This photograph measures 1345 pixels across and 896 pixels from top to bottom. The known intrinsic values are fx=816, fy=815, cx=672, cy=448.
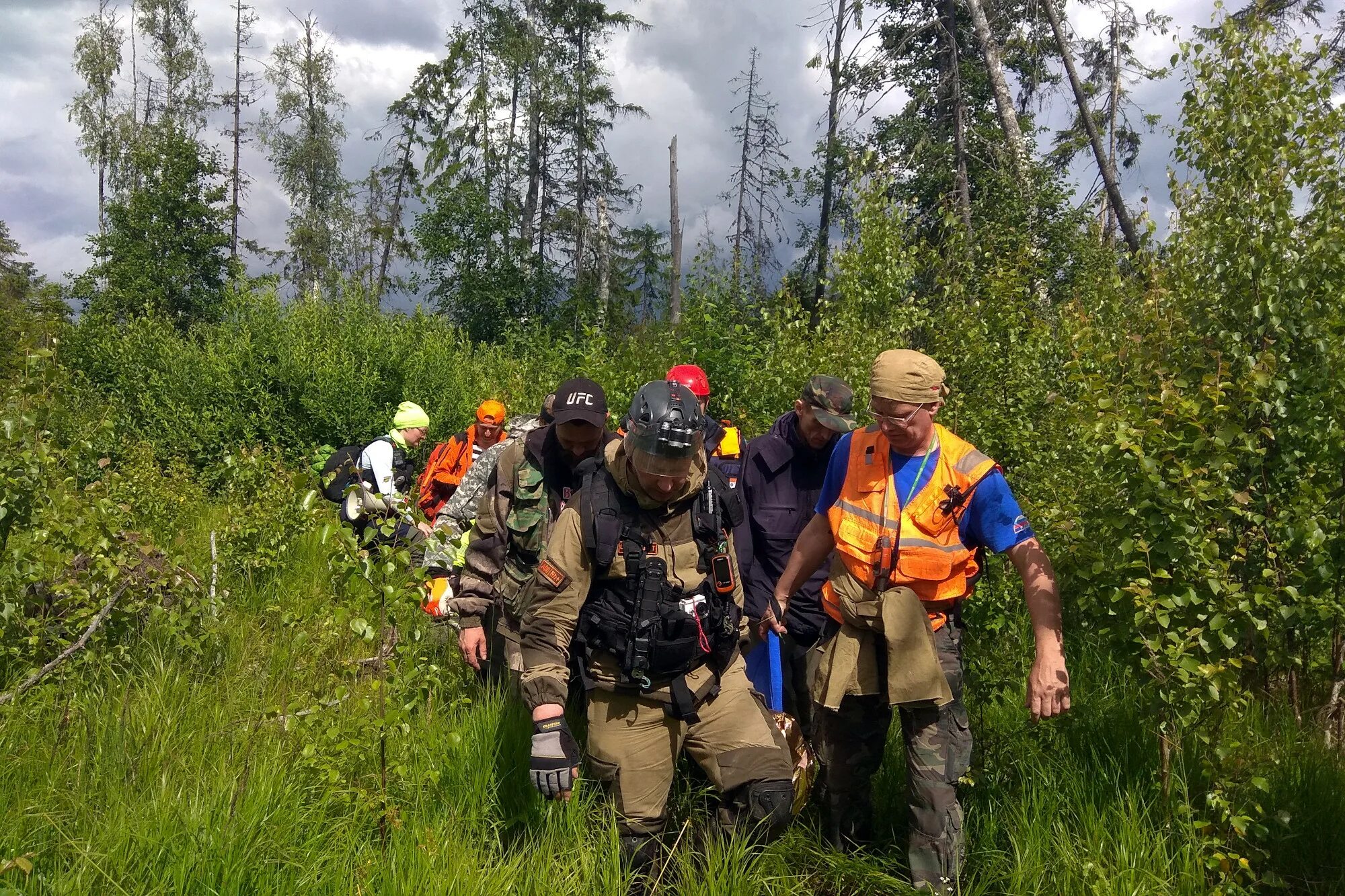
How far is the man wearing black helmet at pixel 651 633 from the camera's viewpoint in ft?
9.44

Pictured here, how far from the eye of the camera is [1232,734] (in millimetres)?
2795

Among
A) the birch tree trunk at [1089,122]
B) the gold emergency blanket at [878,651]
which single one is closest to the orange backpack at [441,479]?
the gold emergency blanket at [878,651]

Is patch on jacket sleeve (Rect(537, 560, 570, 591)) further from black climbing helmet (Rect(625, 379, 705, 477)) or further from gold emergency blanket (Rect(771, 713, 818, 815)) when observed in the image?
gold emergency blanket (Rect(771, 713, 818, 815))

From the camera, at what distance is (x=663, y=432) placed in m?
2.82

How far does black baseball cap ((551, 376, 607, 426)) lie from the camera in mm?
3781

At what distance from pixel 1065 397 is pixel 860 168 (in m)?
2.65

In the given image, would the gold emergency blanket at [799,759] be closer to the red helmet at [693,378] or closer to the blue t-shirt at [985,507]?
the blue t-shirt at [985,507]

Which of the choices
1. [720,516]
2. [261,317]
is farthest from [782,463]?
[261,317]

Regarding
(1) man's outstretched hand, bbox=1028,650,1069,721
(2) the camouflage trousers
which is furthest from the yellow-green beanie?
(1) man's outstretched hand, bbox=1028,650,1069,721

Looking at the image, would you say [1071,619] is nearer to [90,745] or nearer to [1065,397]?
[1065,397]

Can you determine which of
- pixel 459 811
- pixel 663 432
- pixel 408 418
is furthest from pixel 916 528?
pixel 408 418

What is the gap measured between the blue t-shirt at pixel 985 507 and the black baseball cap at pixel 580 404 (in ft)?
4.68

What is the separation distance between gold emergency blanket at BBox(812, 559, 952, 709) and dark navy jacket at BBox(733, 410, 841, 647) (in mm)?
1012

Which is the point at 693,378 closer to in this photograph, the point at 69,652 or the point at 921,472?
the point at 921,472
